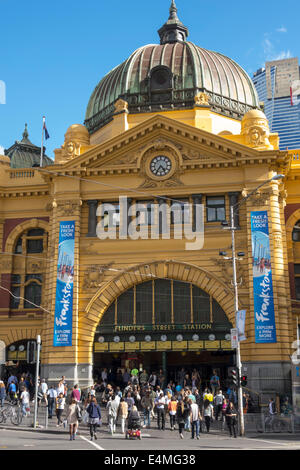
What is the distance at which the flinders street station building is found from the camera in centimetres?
4012

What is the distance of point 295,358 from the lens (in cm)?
3844

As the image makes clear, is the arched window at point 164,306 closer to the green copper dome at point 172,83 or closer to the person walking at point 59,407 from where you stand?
the person walking at point 59,407

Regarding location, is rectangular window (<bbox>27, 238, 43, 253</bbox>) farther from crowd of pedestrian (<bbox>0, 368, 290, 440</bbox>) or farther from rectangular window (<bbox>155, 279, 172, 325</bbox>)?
crowd of pedestrian (<bbox>0, 368, 290, 440</bbox>)

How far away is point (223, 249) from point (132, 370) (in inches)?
427

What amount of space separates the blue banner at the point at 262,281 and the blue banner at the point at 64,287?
13.1m

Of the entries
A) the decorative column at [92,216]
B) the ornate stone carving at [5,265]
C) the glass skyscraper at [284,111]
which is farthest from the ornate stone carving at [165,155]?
the glass skyscraper at [284,111]

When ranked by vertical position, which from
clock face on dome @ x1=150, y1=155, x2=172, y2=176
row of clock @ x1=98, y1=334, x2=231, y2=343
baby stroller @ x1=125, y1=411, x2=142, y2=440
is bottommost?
baby stroller @ x1=125, y1=411, x2=142, y2=440

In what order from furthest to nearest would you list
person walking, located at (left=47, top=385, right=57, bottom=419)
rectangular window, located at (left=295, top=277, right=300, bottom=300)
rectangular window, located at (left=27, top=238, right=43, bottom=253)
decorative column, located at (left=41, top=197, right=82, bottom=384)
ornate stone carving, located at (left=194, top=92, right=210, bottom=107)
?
ornate stone carving, located at (left=194, top=92, right=210, bottom=107), rectangular window, located at (left=27, top=238, right=43, bottom=253), rectangular window, located at (left=295, top=277, right=300, bottom=300), decorative column, located at (left=41, top=197, right=82, bottom=384), person walking, located at (left=47, top=385, right=57, bottom=419)

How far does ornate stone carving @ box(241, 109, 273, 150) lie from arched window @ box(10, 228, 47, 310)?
18.1 m

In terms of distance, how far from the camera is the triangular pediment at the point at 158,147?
4247 cm

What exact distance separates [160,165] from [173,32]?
24.1m

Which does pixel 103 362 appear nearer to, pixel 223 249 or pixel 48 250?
pixel 48 250

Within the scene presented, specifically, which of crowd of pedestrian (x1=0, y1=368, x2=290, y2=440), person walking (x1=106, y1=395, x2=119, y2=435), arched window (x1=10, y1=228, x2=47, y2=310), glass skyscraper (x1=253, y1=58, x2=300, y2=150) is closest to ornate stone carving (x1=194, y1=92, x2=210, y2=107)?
arched window (x1=10, y1=228, x2=47, y2=310)

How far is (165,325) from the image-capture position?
41.1 meters
